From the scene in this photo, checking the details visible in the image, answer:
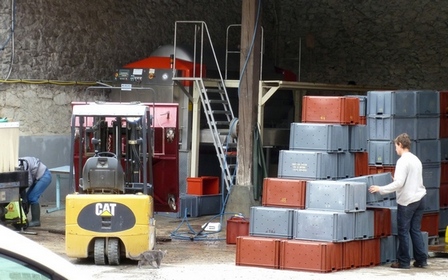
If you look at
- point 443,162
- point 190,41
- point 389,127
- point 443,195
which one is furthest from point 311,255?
point 190,41

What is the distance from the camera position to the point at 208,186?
1886cm

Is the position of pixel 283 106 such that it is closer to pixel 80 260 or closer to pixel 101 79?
pixel 101 79

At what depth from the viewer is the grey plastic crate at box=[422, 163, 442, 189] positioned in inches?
612

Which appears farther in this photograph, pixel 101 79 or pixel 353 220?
pixel 101 79

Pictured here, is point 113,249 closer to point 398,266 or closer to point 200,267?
point 200,267

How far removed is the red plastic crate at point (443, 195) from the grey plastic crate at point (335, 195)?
14.0ft

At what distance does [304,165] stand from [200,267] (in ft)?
6.03

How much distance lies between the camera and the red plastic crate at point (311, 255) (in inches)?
470

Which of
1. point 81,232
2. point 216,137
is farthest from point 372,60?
point 81,232

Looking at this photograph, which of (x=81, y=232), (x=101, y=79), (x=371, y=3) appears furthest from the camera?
(x=371, y=3)

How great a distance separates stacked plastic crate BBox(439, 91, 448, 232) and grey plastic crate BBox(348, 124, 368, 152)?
2.54 meters

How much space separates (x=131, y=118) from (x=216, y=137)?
20.1 feet

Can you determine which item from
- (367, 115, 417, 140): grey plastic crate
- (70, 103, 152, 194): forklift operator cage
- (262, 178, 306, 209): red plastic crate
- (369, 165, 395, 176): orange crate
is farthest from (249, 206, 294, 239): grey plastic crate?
(367, 115, 417, 140): grey plastic crate

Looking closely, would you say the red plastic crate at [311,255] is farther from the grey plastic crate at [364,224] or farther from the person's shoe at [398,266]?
the person's shoe at [398,266]
